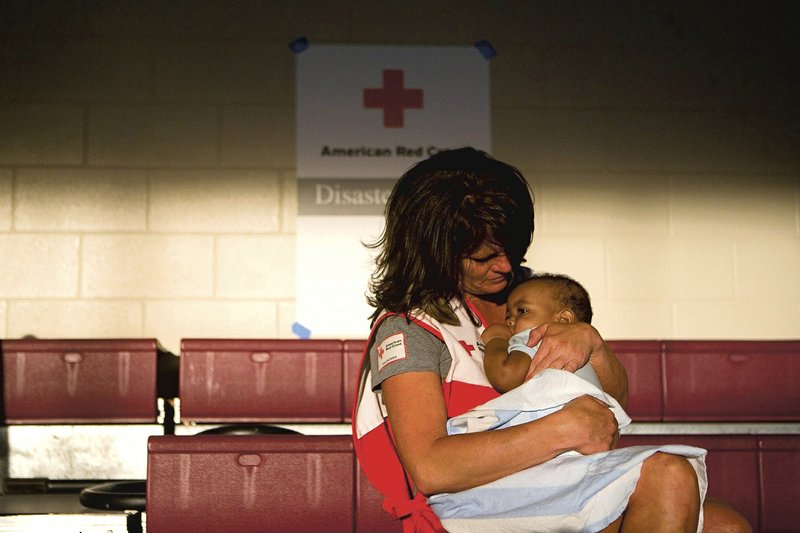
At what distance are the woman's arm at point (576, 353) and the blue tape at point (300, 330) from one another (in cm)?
203

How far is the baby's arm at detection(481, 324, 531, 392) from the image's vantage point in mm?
1136

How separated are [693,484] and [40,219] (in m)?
2.82

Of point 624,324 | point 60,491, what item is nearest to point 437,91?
point 624,324

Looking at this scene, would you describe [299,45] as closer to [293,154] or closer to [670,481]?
[293,154]

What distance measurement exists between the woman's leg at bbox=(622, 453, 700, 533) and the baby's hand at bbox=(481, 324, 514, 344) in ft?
1.08

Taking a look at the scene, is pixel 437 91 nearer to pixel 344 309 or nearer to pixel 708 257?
pixel 344 309

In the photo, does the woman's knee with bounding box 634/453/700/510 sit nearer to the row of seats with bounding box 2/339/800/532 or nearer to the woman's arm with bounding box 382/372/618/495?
the woman's arm with bounding box 382/372/618/495

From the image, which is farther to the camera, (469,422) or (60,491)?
(60,491)

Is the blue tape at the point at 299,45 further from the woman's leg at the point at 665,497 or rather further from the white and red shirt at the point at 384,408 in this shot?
Result: the woman's leg at the point at 665,497

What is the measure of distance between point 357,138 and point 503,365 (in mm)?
2230

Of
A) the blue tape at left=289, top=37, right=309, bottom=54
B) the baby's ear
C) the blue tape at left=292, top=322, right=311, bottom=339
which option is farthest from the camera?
the blue tape at left=289, top=37, right=309, bottom=54

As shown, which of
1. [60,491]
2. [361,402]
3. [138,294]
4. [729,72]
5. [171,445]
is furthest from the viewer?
[729,72]

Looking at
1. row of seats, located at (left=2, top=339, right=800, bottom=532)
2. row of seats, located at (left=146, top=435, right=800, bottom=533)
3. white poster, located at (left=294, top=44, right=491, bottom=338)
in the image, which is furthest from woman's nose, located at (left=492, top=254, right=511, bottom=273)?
white poster, located at (left=294, top=44, right=491, bottom=338)

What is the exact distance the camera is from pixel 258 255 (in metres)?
3.22
